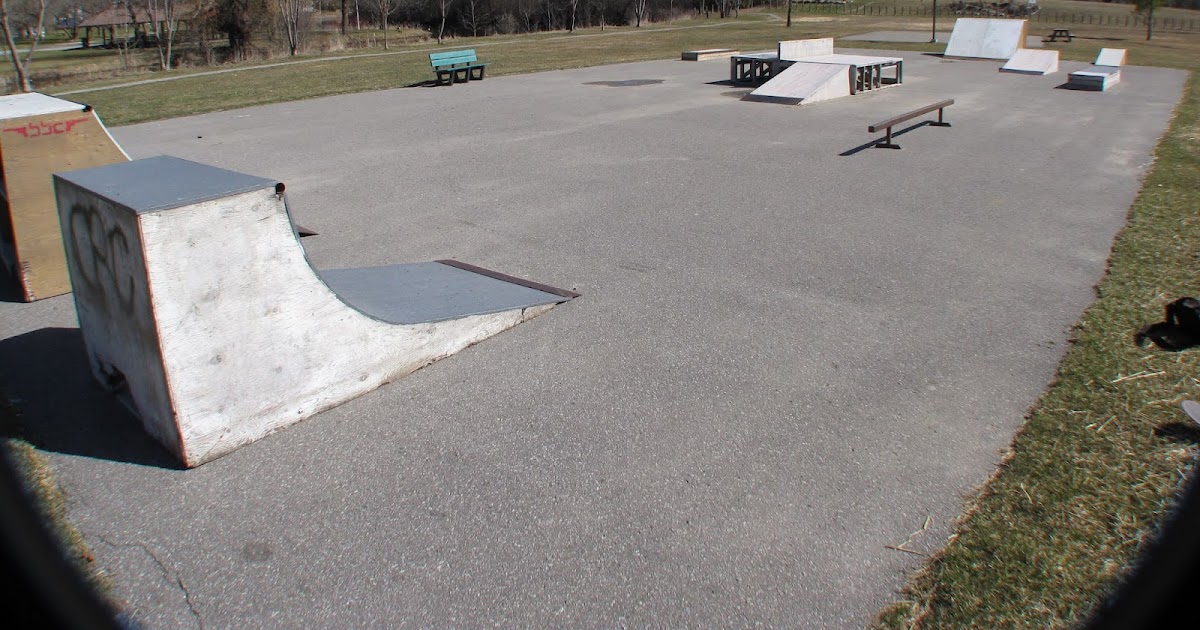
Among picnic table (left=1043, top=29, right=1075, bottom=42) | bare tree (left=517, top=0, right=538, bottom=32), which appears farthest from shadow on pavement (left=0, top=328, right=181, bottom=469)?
bare tree (left=517, top=0, right=538, bottom=32)

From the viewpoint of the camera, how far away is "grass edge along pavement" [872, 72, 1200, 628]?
310 centimetres

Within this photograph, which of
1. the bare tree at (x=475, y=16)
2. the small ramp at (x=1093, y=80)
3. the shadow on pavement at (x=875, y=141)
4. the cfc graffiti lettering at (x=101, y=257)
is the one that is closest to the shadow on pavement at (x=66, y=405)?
the cfc graffiti lettering at (x=101, y=257)

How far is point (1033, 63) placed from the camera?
24.1 metres

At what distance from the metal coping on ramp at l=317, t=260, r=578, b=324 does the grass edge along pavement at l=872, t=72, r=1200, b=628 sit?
10.6 feet

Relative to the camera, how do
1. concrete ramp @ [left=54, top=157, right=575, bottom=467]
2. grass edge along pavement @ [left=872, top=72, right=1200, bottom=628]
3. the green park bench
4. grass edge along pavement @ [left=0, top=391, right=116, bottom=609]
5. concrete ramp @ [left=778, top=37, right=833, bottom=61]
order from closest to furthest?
grass edge along pavement @ [left=872, top=72, right=1200, bottom=628], grass edge along pavement @ [left=0, top=391, right=116, bottom=609], concrete ramp @ [left=54, top=157, right=575, bottom=467], the green park bench, concrete ramp @ [left=778, top=37, right=833, bottom=61]

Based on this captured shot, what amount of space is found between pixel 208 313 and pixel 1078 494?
4.05 meters

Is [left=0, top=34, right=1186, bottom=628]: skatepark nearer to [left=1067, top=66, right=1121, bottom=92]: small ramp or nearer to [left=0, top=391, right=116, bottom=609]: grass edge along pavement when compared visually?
[left=0, top=391, right=116, bottom=609]: grass edge along pavement

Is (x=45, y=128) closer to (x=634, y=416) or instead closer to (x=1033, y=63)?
(x=634, y=416)

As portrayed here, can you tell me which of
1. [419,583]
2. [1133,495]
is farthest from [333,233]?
[1133,495]

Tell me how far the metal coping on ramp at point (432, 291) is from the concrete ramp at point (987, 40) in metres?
25.7

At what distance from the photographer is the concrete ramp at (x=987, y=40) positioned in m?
27.7

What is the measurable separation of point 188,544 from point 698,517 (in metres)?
2.11

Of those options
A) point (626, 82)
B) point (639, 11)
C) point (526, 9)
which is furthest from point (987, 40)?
point (526, 9)

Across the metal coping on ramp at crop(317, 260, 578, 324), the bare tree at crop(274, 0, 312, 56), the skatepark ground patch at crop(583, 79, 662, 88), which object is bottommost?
the metal coping on ramp at crop(317, 260, 578, 324)
